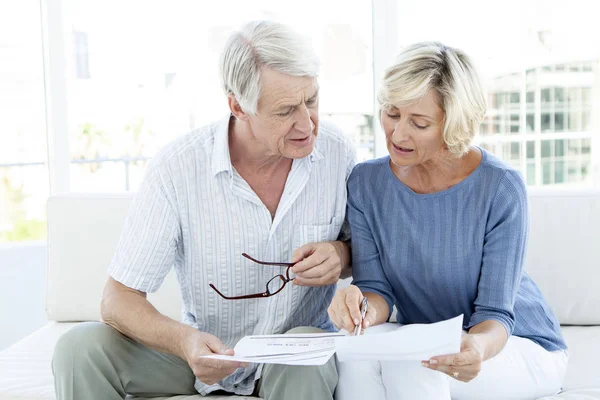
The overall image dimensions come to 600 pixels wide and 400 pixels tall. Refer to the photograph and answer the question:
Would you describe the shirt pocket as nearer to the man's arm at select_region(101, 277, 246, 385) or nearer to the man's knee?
the man's arm at select_region(101, 277, 246, 385)

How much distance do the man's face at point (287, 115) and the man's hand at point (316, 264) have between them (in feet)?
0.78

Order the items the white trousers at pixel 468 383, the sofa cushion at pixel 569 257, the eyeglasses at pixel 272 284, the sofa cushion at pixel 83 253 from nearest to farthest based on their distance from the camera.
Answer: the white trousers at pixel 468 383
the eyeglasses at pixel 272 284
the sofa cushion at pixel 569 257
the sofa cushion at pixel 83 253

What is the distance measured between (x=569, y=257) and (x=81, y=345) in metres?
1.47

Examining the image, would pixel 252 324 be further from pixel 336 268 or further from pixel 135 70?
pixel 135 70

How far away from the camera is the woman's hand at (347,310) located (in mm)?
1598

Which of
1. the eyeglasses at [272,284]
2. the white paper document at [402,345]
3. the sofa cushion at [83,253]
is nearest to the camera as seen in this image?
the white paper document at [402,345]

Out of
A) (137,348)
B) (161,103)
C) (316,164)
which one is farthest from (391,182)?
(161,103)

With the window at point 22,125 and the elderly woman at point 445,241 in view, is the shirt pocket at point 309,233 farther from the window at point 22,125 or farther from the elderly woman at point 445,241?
the window at point 22,125

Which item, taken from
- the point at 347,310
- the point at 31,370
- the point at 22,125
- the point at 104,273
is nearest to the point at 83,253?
the point at 104,273

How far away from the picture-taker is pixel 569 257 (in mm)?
2248

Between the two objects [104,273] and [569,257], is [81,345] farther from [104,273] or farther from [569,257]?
[569,257]

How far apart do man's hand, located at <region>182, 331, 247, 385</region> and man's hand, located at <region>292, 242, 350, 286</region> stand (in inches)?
11.2

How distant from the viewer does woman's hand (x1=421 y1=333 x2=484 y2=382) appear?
142cm

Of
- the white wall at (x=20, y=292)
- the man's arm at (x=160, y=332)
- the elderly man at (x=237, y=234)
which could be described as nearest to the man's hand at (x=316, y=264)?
the elderly man at (x=237, y=234)
